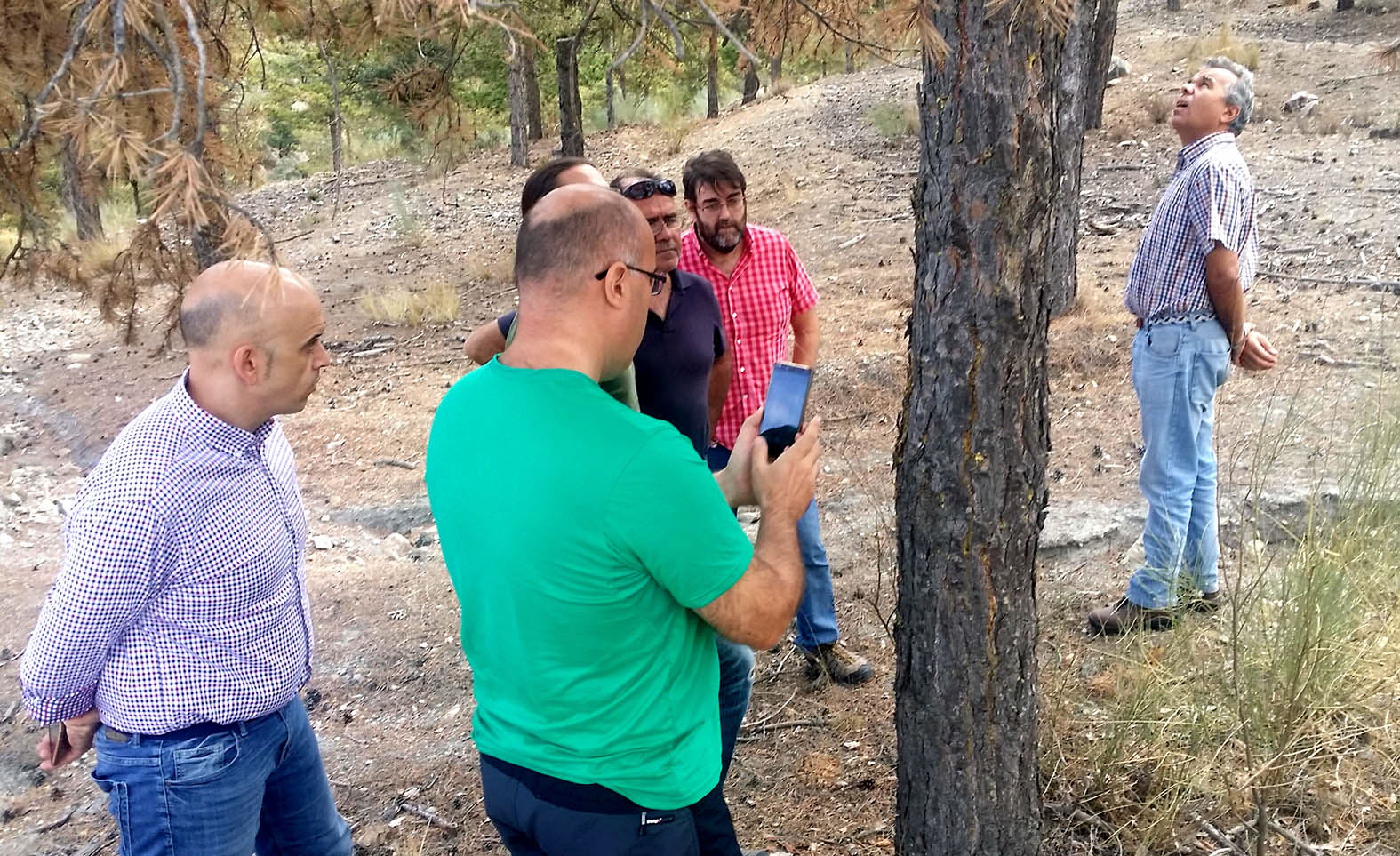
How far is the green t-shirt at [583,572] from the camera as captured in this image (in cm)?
175

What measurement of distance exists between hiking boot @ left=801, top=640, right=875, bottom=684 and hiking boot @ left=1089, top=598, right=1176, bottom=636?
2.89ft

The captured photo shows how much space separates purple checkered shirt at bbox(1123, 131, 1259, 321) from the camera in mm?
3637

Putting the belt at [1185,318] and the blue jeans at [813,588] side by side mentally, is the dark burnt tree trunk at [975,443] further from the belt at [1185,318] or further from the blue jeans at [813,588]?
the belt at [1185,318]

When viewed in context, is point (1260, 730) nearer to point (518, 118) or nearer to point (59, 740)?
point (59, 740)

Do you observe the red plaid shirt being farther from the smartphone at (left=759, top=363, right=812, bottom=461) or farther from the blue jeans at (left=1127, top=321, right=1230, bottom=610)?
the smartphone at (left=759, top=363, right=812, bottom=461)

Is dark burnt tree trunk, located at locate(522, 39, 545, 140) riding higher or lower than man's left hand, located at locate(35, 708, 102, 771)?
higher

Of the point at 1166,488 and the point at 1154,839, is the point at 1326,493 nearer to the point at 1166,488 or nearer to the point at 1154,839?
the point at 1166,488

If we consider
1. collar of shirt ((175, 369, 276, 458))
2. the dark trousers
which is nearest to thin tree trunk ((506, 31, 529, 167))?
collar of shirt ((175, 369, 276, 458))

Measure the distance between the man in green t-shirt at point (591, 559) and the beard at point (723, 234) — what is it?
184cm

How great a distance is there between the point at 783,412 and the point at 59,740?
5.78 feet

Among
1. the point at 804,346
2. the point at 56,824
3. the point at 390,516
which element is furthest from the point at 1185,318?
the point at 390,516

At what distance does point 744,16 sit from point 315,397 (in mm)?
7538

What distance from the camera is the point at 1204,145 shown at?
377 centimetres

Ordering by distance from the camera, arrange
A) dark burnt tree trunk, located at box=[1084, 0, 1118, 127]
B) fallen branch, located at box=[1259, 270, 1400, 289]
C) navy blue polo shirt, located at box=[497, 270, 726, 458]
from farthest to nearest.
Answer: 1. dark burnt tree trunk, located at box=[1084, 0, 1118, 127]
2. fallen branch, located at box=[1259, 270, 1400, 289]
3. navy blue polo shirt, located at box=[497, 270, 726, 458]
